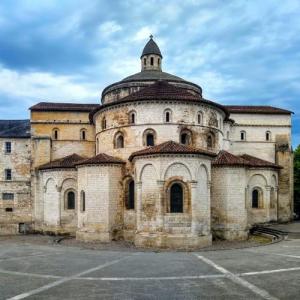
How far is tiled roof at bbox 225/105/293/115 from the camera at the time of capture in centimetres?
4309

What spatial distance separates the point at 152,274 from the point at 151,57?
29781 mm

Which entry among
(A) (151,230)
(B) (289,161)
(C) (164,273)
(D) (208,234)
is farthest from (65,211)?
(B) (289,161)

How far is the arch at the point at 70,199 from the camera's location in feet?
117

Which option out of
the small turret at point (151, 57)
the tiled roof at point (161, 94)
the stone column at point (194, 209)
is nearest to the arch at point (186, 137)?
the tiled roof at point (161, 94)

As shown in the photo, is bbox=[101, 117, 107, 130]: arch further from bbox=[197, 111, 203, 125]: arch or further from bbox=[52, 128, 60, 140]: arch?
bbox=[52, 128, 60, 140]: arch

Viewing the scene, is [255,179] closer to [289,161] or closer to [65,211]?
[289,161]

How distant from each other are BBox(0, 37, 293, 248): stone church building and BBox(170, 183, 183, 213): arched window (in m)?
0.06

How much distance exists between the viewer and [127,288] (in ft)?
48.3

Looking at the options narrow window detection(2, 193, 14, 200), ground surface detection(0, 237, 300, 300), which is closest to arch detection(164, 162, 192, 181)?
ground surface detection(0, 237, 300, 300)

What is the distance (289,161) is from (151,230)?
70.4 ft

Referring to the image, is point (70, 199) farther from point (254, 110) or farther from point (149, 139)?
point (254, 110)

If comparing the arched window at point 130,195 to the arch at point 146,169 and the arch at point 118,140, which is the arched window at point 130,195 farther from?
the arch at point 118,140

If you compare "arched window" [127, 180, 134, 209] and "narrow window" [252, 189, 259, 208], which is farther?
"narrow window" [252, 189, 259, 208]

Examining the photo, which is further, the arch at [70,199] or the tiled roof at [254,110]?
the tiled roof at [254,110]
